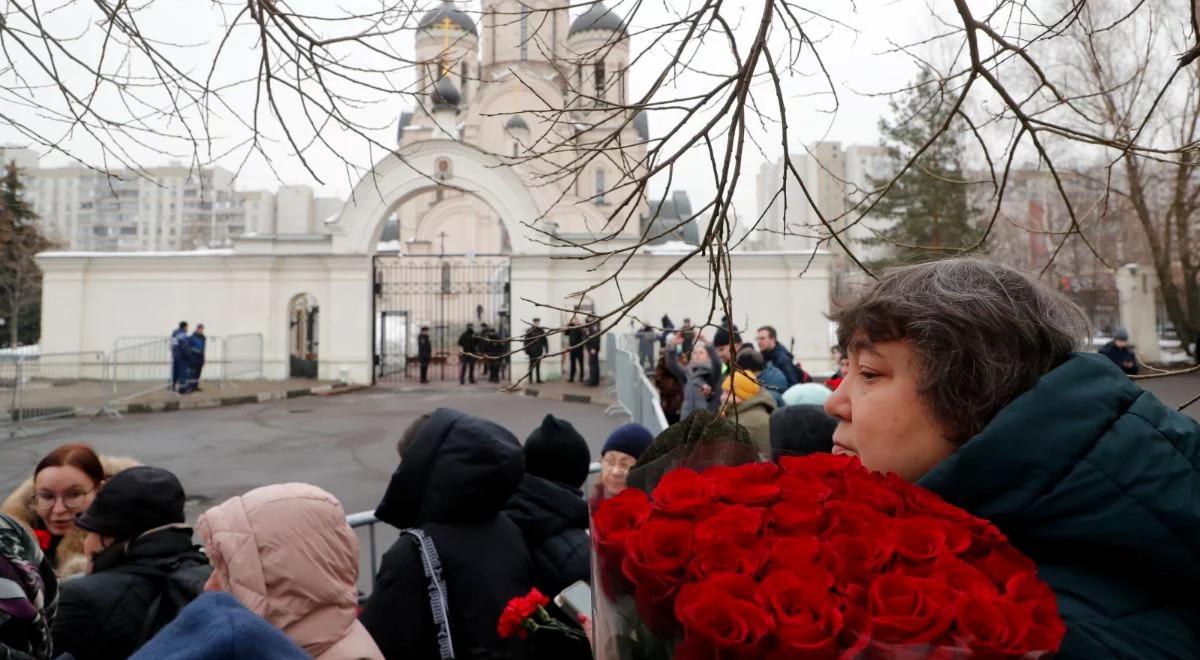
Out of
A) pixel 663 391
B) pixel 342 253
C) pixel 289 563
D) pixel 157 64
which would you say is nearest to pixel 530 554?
pixel 289 563

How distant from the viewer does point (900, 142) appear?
96.1 ft

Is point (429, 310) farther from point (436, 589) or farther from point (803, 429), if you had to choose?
point (436, 589)

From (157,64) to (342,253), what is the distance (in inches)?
724

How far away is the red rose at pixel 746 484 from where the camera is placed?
1018 millimetres

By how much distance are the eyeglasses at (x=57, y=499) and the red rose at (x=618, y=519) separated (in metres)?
3.33

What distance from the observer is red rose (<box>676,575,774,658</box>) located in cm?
77

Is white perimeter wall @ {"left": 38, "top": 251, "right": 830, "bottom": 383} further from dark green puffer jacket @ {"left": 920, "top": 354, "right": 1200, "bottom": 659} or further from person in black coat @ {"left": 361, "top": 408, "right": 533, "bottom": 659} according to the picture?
dark green puffer jacket @ {"left": 920, "top": 354, "right": 1200, "bottom": 659}

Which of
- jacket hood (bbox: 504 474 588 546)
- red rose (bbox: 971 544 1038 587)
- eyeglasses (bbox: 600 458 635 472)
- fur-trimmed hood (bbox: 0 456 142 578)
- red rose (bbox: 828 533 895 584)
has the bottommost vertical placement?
fur-trimmed hood (bbox: 0 456 142 578)

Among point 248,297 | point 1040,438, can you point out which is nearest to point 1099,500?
point 1040,438

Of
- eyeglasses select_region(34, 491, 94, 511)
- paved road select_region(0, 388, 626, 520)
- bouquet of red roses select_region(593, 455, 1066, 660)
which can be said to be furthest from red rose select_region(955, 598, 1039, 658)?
paved road select_region(0, 388, 626, 520)

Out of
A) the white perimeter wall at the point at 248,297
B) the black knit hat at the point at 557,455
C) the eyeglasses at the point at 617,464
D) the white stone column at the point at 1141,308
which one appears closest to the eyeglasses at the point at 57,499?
the black knit hat at the point at 557,455

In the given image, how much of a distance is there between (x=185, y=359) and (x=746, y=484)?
1996cm

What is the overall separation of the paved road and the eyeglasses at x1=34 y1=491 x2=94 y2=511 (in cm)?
425

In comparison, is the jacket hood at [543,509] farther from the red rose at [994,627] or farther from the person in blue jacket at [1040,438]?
the red rose at [994,627]
